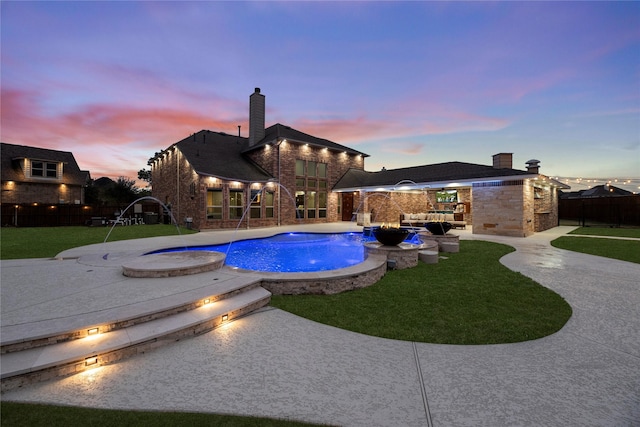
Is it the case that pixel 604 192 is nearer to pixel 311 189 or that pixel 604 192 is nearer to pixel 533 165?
pixel 533 165

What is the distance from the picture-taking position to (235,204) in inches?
669

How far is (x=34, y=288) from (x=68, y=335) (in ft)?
8.73

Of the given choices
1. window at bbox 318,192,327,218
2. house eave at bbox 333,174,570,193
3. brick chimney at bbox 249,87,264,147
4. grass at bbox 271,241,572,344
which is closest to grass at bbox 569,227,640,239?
house eave at bbox 333,174,570,193

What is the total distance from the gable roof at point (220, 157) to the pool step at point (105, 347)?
511 inches

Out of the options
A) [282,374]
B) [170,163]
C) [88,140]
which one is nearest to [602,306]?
[282,374]

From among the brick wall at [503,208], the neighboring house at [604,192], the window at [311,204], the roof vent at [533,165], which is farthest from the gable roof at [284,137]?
the neighboring house at [604,192]

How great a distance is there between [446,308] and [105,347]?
4.83 m

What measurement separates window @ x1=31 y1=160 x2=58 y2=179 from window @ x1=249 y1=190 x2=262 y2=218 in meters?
18.0

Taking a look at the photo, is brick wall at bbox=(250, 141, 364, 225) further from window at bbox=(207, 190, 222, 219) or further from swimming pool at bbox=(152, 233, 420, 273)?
swimming pool at bbox=(152, 233, 420, 273)

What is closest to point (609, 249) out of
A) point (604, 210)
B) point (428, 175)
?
point (428, 175)

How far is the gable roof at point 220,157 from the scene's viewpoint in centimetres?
1641

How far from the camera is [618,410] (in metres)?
2.18

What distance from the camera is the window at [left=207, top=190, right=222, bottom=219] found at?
52.4 ft

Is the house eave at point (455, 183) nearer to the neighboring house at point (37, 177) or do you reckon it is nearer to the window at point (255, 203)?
the window at point (255, 203)
